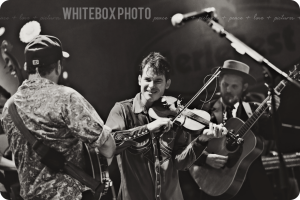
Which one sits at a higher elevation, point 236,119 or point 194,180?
point 236,119

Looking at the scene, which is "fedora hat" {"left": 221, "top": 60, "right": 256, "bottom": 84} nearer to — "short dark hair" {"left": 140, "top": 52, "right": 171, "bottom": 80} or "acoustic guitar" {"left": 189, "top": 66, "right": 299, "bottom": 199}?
"acoustic guitar" {"left": 189, "top": 66, "right": 299, "bottom": 199}

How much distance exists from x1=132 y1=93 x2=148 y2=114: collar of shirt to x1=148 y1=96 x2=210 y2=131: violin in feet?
0.18

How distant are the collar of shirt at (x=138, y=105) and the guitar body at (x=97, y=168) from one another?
442 millimetres

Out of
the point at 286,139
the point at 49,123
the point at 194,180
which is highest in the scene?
the point at 49,123

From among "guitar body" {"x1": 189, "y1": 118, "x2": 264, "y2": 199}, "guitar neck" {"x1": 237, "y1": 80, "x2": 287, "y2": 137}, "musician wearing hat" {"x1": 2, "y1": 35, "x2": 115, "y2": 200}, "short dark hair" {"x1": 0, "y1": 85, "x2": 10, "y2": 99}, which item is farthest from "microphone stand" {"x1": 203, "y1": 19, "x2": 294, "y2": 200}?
"short dark hair" {"x1": 0, "y1": 85, "x2": 10, "y2": 99}

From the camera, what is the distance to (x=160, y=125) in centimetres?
306

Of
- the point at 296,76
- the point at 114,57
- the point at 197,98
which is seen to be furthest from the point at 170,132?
the point at 296,76

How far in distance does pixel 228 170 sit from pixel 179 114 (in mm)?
582

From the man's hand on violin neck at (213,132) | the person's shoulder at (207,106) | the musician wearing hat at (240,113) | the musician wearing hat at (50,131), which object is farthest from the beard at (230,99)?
the musician wearing hat at (50,131)

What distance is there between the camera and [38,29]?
332 cm

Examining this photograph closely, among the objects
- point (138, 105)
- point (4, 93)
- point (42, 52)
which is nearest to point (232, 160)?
Result: point (138, 105)

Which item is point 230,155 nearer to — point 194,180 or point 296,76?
point 194,180

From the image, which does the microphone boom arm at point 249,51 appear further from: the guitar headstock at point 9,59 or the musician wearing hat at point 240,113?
the guitar headstock at point 9,59

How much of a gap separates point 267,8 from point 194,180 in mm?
1489
